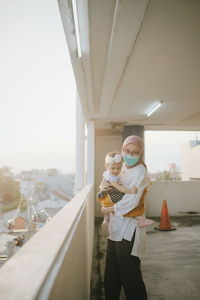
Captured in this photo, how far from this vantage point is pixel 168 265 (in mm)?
3369

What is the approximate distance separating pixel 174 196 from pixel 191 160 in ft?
42.7

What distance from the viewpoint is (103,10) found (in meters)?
1.84

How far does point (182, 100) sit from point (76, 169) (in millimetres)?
3115

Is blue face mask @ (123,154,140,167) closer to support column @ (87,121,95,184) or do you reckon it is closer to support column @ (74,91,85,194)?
support column @ (87,121,95,184)

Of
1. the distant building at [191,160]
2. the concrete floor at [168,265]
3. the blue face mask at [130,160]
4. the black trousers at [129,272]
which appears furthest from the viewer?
the distant building at [191,160]

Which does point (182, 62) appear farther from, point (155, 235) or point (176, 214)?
point (176, 214)

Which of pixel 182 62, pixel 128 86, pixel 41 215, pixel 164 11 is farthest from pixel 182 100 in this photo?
pixel 41 215

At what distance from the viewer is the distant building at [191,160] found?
1783cm

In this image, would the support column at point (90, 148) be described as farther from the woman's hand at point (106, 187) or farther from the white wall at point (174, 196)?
the woman's hand at point (106, 187)

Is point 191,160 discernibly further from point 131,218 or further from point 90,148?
point 131,218

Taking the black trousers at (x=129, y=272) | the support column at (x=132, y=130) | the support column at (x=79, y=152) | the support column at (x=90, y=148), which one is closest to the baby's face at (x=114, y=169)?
the black trousers at (x=129, y=272)

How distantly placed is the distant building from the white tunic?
16.7 meters

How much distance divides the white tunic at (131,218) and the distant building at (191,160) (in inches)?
658

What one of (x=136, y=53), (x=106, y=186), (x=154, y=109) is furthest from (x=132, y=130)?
(x=106, y=186)
